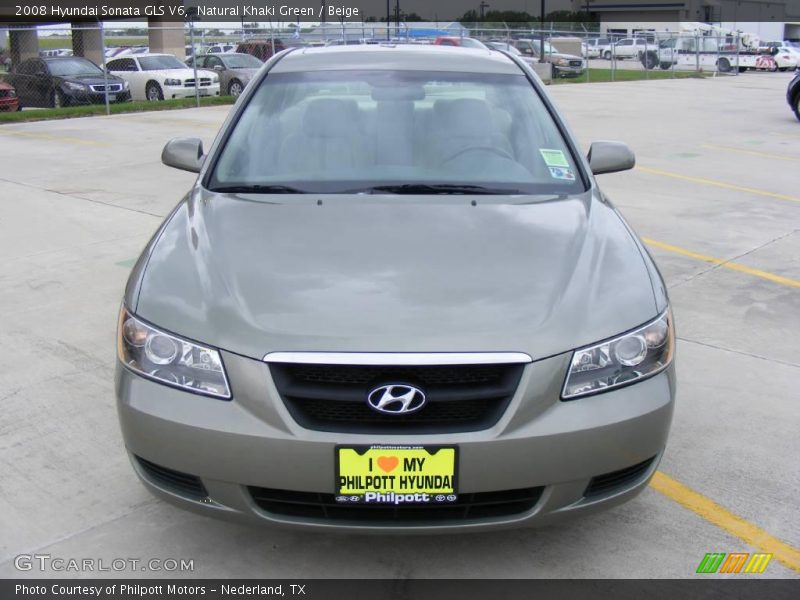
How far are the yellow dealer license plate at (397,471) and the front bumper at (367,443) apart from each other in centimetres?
2

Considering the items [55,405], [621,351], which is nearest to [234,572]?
[621,351]

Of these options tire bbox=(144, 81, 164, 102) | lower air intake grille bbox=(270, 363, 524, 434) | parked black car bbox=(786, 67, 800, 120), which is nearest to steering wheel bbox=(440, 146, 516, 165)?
lower air intake grille bbox=(270, 363, 524, 434)

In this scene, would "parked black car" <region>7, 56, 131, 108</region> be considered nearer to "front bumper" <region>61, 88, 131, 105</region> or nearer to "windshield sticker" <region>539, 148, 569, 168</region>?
"front bumper" <region>61, 88, 131, 105</region>

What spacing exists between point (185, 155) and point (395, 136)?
42.7 inches

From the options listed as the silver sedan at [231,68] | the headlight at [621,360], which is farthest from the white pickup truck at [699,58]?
the headlight at [621,360]

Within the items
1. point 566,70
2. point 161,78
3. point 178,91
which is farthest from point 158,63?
point 566,70

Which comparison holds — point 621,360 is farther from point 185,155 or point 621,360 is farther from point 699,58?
point 699,58

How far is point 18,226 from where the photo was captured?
7.92 meters

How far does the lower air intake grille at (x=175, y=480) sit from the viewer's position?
2.71 m

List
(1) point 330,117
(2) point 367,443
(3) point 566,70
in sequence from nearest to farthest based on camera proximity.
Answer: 1. (2) point 367,443
2. (1) point 330,117
3. (3) point 566,70

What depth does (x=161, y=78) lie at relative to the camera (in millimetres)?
22422

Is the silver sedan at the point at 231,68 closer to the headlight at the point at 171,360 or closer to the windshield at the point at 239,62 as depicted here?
the windshield at the point at 239,62

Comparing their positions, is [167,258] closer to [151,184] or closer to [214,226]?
[214,226]

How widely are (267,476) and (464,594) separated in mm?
770
